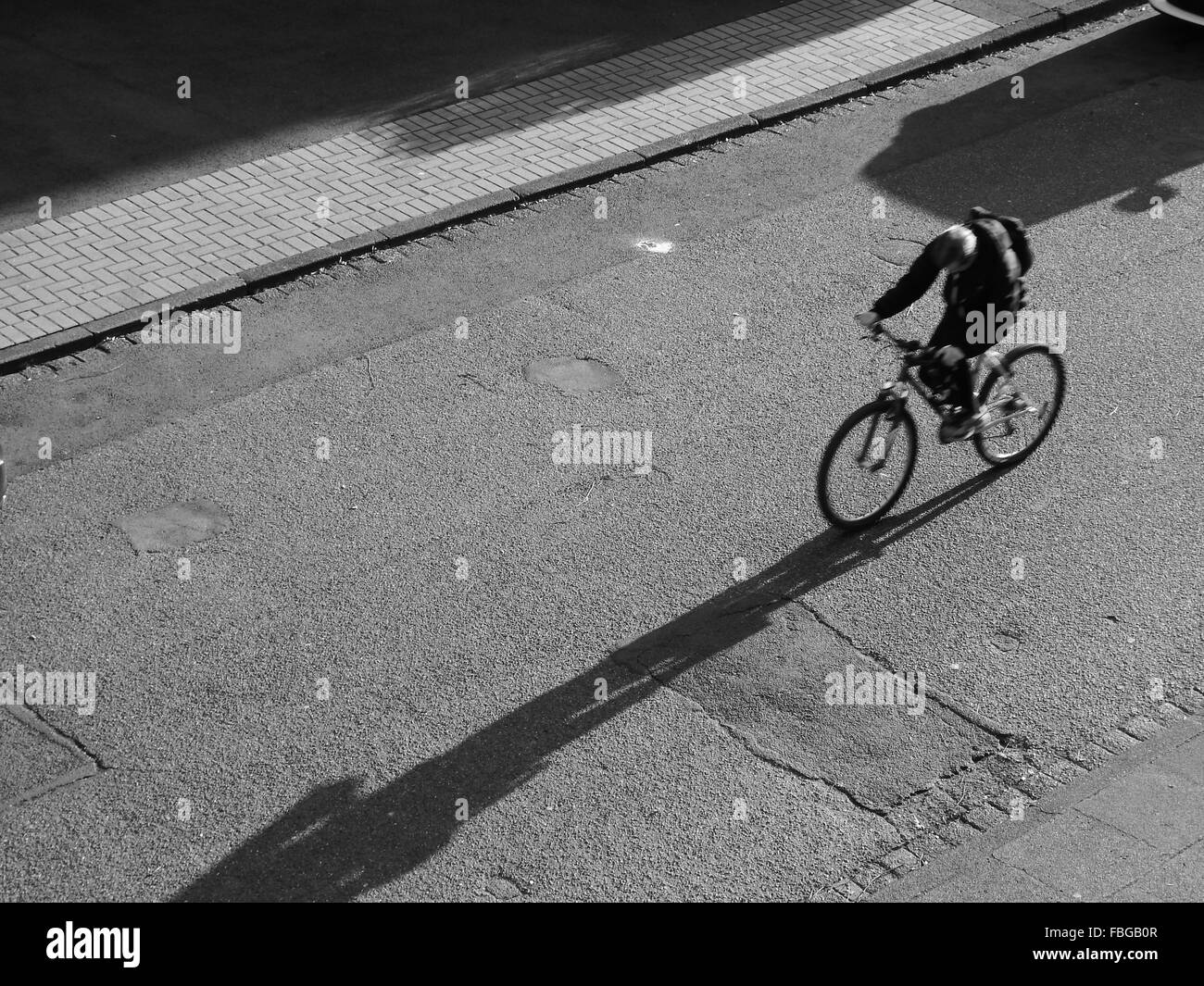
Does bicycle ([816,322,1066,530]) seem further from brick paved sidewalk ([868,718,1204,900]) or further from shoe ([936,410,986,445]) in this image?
brick paved sidewalk ([868,718,1204,900])

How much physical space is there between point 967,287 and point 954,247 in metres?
0.36

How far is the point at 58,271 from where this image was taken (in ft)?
35.1

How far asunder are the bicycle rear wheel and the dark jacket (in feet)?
2.11

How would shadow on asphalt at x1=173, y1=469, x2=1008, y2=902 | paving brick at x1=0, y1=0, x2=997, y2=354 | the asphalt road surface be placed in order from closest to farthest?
shadow on asphalt at x1=173, y1=469, x2=1008, y2=902
the asphalt road surface
paving brick at x1=0, y1=0, x2=997, y2=354

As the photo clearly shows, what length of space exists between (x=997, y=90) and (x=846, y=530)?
7.02 m

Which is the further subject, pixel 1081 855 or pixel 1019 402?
pixel 1019 402

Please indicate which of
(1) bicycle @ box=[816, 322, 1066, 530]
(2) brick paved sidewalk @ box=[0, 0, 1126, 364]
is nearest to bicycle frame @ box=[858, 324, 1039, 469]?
(1) bicycle @ box=[816, 322, 1066, 530]

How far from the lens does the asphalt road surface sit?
6.29m

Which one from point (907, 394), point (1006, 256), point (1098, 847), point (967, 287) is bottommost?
point (1098, 847)

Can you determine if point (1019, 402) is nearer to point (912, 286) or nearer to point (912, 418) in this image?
point (912, 418)

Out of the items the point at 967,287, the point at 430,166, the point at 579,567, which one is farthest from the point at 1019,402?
the point at 430,166

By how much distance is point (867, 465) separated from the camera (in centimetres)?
797

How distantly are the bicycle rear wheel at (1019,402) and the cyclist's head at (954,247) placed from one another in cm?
100

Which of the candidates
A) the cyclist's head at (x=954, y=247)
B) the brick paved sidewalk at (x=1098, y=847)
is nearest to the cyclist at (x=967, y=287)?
the cyclist's head at (x=954, y=247)
